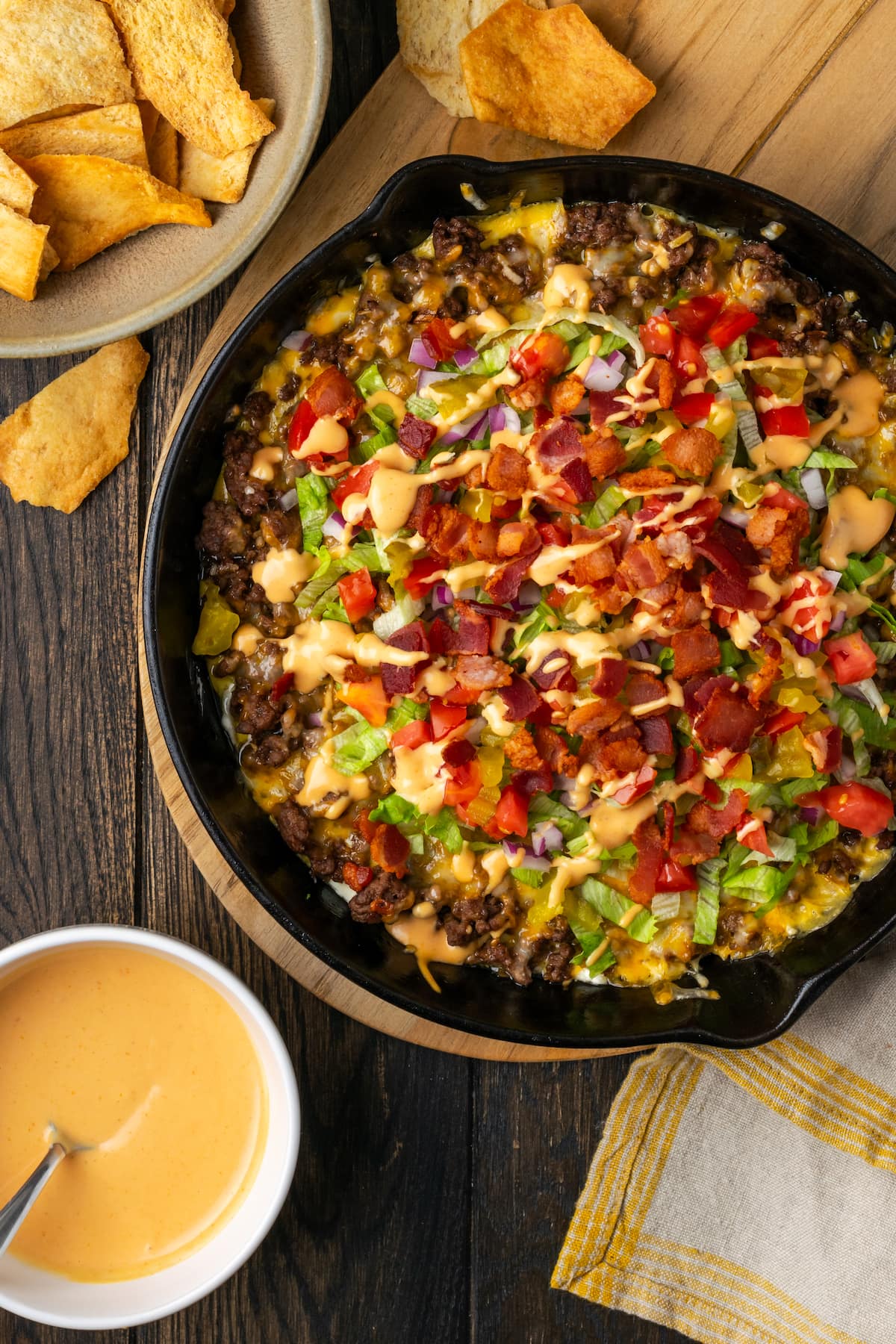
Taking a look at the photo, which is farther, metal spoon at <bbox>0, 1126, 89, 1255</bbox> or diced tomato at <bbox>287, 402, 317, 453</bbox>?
metal spoon at <bbox>0, 1126, 89, 1255</bbox>

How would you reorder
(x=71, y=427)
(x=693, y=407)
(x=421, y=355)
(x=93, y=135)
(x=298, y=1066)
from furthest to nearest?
(x=298, y=1066)
(x=71, y=427)
(x=93, y=135)
(x=421, y=355)
(x=693, y=407)

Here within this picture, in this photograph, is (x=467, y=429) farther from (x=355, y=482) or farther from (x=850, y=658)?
(x=850, y=658)

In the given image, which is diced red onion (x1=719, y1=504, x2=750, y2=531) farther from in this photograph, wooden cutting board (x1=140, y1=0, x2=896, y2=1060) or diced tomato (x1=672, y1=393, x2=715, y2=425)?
wooden cutting board (x1=140, y1=0, x2=896, y2=1060)

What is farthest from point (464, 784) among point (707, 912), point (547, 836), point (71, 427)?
point (71, 427)

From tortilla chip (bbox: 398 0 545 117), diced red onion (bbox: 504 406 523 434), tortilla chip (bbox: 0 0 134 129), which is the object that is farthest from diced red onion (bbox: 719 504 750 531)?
tortilla chip (bbox: 0 0 134 129)

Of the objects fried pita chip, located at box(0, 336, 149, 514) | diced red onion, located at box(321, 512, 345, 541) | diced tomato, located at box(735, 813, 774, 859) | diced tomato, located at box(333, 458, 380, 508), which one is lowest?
fried pita chip, located at box(0, 336, 149, 514)

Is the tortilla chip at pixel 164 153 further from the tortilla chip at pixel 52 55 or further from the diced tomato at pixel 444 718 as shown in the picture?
the diced tomato at pixel 444 718

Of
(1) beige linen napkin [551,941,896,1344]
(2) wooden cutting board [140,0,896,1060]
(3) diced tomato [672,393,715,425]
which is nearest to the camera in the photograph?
(3) diced tomato [672,393,715,425]
